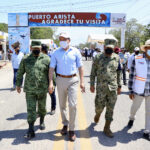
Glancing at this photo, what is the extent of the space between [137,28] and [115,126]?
6011cm

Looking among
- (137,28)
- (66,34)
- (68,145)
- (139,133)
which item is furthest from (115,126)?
(137,28)

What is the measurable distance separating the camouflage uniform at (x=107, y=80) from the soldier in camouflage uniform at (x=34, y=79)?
1.05 metres

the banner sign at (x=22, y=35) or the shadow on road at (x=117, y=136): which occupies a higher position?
the banner sign at (x=22, y=35)

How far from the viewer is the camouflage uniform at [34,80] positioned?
4109 mm

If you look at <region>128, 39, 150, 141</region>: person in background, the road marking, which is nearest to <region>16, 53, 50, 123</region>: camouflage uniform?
the road marking

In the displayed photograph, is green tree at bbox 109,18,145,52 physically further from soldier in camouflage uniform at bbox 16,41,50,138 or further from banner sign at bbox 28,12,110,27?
soldier in camouflage uniform at bbox 16,41,50,138

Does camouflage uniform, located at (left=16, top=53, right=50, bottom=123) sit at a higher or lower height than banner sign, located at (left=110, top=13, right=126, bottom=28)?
lower

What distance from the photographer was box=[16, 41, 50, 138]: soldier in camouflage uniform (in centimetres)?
411

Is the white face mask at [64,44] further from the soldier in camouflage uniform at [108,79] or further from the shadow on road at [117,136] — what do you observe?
the shadow on road at [117,136]

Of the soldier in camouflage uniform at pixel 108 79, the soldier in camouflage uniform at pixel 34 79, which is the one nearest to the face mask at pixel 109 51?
the soldier in camouflage uniform at pixel 108 79

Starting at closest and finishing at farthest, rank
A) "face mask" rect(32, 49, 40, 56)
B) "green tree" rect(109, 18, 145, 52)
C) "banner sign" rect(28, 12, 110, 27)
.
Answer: "face mask" rect(32, 49, 40, 56) → "banner sign" rect(28, 12, 110, 27) → "green tree" rect(109, 18, 145, 52)

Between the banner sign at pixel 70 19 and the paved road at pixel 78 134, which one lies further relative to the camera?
the banner sign at pixel 70 19

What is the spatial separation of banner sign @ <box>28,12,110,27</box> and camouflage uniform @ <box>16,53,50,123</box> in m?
19.6

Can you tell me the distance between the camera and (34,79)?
4109 millimetres
